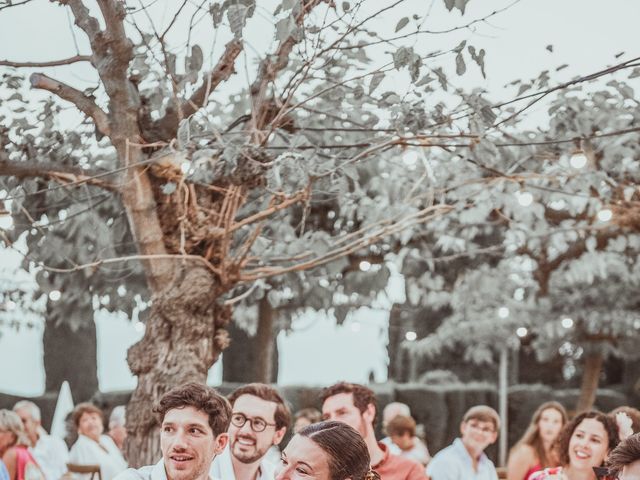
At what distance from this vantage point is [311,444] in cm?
302

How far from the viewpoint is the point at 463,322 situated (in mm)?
16422

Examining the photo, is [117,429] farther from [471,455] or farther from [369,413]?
[369,413]

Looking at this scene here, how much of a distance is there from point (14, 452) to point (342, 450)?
3.88m

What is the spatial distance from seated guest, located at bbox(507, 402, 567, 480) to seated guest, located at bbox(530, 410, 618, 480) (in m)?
1.07

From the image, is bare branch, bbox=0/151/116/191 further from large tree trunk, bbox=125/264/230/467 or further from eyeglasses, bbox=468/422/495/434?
eyeglasses, bbox=468/422/495/434

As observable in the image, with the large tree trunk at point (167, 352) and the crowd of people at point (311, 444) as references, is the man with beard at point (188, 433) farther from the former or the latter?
the large tree trunk at point (167, 352)

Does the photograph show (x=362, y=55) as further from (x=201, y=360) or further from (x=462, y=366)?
(x=462, y=366)

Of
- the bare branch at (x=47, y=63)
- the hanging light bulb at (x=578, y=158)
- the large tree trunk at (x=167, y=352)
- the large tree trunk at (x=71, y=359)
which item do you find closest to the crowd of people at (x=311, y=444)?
the large tree trunk at (x=167, y=352)

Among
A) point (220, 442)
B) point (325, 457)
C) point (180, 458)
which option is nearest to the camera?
point (325, 457)

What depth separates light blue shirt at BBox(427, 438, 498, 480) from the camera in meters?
6.56

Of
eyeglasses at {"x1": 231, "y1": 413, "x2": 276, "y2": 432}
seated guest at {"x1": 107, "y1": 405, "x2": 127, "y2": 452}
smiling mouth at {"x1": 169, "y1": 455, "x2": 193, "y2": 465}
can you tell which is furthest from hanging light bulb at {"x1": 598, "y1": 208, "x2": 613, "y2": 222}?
seated guest at {"x1": 107, "y1": 405, "x2": 127, "y2": 452}

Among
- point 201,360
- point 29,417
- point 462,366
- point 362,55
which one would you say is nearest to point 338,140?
point 362,55

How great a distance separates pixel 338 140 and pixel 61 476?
3.23 meters

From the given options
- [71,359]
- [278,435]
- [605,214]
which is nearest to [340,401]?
[278,435]
